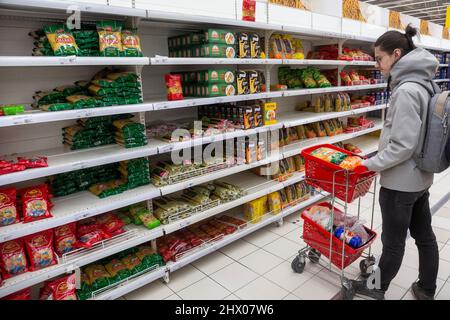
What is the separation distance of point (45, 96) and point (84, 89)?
29cm

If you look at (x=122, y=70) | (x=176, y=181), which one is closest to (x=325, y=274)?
(x=176, y=181)

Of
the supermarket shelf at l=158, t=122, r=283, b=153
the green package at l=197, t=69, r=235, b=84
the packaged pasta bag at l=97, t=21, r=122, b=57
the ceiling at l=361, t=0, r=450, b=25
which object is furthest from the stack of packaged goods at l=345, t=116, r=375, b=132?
the ceiling at l=361, t=0, r=450, b=25

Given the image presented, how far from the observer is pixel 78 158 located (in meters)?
2.29

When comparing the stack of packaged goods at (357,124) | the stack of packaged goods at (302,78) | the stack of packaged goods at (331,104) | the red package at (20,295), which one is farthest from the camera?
the stack of packaged goods at (357,124)

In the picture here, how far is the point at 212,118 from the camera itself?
330 centimetres

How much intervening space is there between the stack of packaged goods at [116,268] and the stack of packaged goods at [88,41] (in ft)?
5.15

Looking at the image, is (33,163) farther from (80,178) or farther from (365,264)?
(365,264)

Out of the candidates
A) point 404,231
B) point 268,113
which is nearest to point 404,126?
point 404,231

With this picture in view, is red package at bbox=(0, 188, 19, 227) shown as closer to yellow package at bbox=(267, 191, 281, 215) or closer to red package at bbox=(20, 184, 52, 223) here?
red package at bbox=(20, 184, 52, 223)

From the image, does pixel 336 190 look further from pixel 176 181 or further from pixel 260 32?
pixel 260 32

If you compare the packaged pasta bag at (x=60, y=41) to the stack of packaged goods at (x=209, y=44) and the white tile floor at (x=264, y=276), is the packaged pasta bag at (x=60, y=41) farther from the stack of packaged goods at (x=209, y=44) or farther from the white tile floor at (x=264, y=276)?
the white tile floor at (x=264, y=276)

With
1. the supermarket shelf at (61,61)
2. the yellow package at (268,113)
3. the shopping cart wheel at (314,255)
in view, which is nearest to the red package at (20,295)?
the supermarket shelf at (61,61)

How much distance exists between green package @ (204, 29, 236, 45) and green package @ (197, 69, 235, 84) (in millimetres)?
249

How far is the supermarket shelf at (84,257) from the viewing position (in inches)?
78.4
